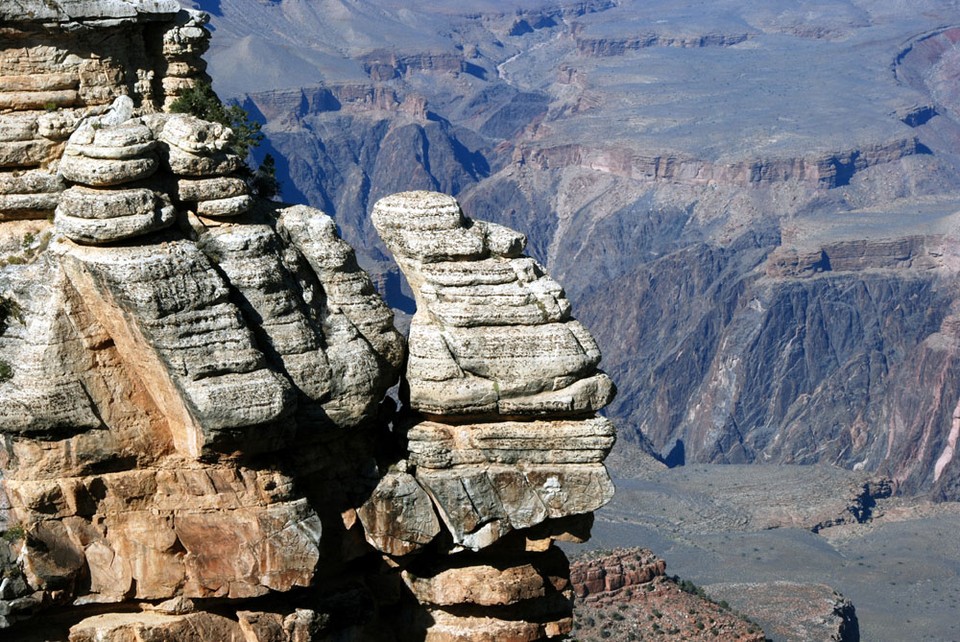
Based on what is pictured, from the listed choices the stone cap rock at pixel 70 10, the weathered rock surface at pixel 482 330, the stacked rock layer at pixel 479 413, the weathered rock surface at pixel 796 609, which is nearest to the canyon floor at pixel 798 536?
the weathered rock surface at pixel 796 609

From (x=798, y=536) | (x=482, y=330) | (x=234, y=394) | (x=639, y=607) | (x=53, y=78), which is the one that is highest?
(x=53, y=78)

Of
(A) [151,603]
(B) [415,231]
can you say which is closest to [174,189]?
(B) [415,231]

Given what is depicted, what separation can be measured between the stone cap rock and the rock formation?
4 cm

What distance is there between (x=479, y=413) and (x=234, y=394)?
517 centimetres

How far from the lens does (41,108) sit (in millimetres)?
25047

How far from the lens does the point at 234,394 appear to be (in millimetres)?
22531

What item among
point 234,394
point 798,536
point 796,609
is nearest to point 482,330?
point 234,394

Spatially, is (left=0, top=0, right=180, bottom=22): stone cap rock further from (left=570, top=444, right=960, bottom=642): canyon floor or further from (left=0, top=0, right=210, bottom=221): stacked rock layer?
(left=570, top=444, right=960, bottom=642): canyon floor

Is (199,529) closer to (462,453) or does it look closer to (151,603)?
Answer: (151,603)

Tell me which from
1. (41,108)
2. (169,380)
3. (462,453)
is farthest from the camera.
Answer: (462,453)

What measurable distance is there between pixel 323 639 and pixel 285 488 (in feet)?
9.75

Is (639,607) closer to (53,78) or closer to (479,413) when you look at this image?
(479,413)

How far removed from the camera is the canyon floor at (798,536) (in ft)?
401

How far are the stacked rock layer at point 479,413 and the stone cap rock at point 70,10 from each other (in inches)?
202
